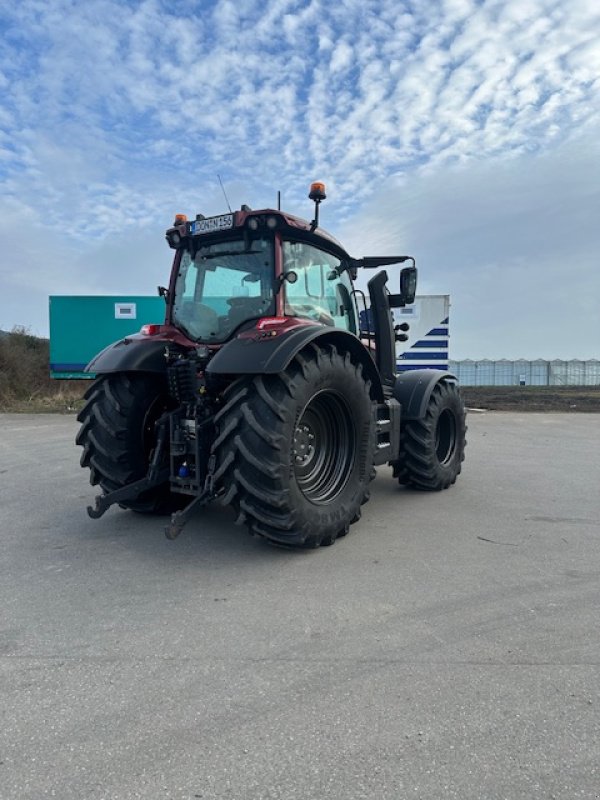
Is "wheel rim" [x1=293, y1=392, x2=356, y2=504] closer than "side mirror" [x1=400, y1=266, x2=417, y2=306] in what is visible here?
Yes

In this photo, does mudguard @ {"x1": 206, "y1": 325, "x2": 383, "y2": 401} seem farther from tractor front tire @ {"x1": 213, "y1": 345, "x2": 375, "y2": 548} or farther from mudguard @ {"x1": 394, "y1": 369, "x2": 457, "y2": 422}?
mudguard @ {"x1": 394, "y1": 369, "x2": 457, "y2": 422}

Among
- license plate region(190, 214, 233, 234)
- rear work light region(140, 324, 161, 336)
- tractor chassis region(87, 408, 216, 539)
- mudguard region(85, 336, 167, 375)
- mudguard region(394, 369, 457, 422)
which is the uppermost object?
license plate region(190, 214, 233, 234)

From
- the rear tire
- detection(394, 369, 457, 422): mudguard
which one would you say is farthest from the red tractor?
the rear tire

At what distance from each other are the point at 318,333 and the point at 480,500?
2867 mm

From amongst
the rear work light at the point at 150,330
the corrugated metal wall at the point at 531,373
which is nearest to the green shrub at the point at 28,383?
the rear work light at the point at 150,330

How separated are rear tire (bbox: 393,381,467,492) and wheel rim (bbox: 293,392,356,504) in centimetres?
152

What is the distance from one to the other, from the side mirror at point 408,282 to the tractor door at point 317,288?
0.57 metres

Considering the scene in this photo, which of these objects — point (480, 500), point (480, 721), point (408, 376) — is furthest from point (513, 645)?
point (408, 376)

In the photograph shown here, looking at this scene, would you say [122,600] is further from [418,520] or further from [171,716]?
[418,520]

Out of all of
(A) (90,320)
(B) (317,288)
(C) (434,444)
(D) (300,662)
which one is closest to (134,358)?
(B) (317,288)

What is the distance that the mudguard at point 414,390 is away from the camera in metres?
5.60

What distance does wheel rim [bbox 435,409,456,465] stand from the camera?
637cm

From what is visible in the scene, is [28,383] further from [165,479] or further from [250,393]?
[250,393]

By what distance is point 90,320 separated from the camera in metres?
15.8
